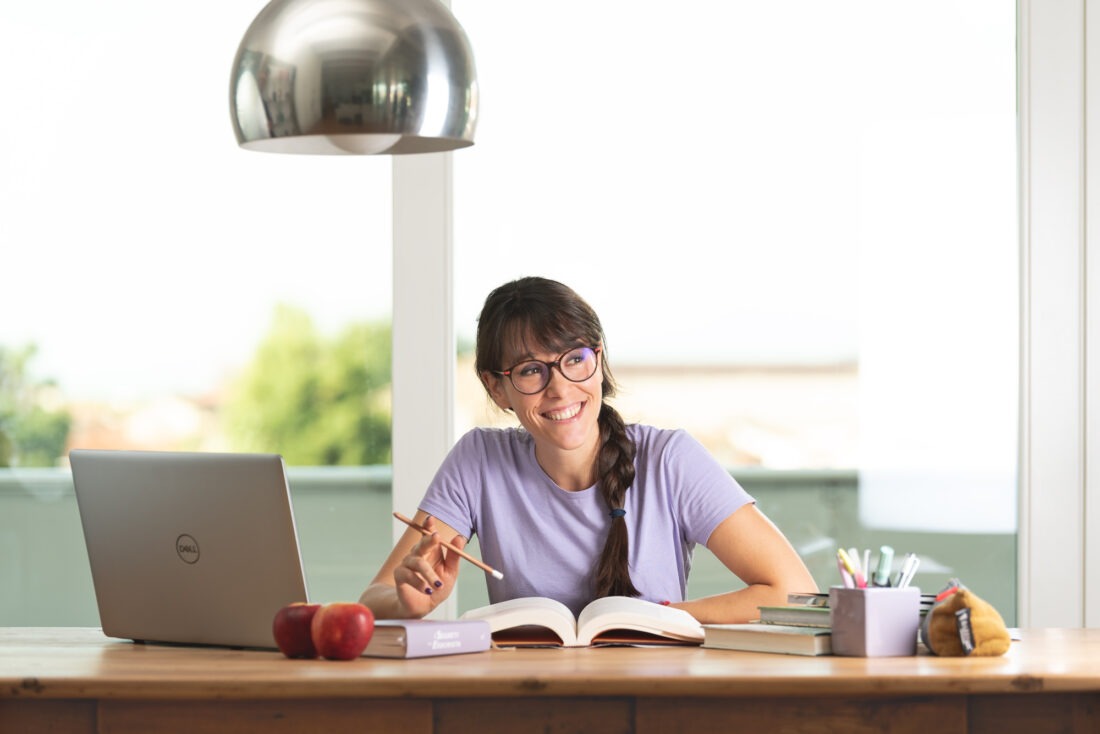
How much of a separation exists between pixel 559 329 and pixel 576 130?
1208mm

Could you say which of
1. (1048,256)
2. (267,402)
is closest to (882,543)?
(1048,256)

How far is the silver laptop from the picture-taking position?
2059 mm

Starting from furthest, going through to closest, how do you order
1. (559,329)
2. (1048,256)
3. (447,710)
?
1. (1048,256)
2. (559,329)
3. (447,710)

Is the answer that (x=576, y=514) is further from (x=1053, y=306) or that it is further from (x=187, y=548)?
(x=1053, y=306)

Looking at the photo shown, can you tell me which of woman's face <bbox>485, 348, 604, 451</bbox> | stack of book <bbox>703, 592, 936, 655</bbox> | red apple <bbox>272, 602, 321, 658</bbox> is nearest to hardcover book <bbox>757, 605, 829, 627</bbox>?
stack of book <bbox>703, 592, 936, 655</bbox>

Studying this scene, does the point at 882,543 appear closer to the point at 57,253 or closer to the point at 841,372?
the point at 841,372

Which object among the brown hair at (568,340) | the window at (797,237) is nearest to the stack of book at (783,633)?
the brown hair at (568,340)

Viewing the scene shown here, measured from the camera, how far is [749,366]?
3605 millimetres

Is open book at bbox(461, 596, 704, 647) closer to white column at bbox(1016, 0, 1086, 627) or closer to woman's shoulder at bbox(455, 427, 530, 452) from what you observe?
woman's shoulder at bbox(455, 427, 530, 452)

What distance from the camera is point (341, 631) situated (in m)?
1.90

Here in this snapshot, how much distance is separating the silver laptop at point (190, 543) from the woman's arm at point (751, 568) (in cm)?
74

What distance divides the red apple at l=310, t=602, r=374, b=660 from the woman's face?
2.39ft

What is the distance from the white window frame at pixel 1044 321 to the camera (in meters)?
3.58

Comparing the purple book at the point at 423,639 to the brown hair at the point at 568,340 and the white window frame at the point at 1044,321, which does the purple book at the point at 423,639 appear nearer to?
the brown hair at the point at 568,340
